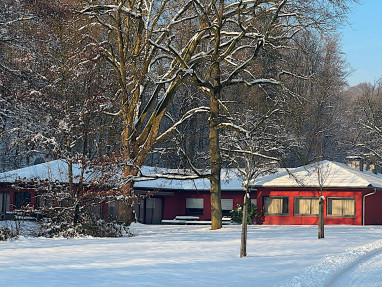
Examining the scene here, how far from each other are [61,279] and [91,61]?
14565 mm

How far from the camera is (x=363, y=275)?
14969mm

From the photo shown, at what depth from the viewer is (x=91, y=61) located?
81.5 ft

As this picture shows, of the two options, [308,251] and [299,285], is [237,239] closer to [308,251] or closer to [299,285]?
[308,251]

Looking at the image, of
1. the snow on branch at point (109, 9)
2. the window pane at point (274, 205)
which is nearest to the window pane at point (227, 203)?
the window pane at point (274, 205)

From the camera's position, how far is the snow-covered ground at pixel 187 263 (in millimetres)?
12273

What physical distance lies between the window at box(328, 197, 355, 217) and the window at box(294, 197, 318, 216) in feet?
3.31

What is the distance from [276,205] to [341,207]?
443cm

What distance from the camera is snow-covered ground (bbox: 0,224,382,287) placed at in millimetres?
12273

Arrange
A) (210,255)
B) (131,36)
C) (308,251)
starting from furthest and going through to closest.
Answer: (131,36)
(308,251)
(210,255)

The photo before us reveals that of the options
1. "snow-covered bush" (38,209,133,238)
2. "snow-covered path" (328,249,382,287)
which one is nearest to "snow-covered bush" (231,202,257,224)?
"snow-covered bush" (38,209,133,238)

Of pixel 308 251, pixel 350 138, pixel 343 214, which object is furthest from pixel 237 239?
pixel 350 138

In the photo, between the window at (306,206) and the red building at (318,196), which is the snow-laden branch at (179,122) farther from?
the window at (306,206)

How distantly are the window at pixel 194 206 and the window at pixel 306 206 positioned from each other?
24.0ft

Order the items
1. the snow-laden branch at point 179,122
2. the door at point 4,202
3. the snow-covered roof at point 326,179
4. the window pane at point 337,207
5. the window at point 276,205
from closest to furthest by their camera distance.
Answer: the snow-laden branch at point 179,122
the snow-covered roof at point 326,179
the window pane at point 337,207
the door at point 4,202
the window at point 276,205
